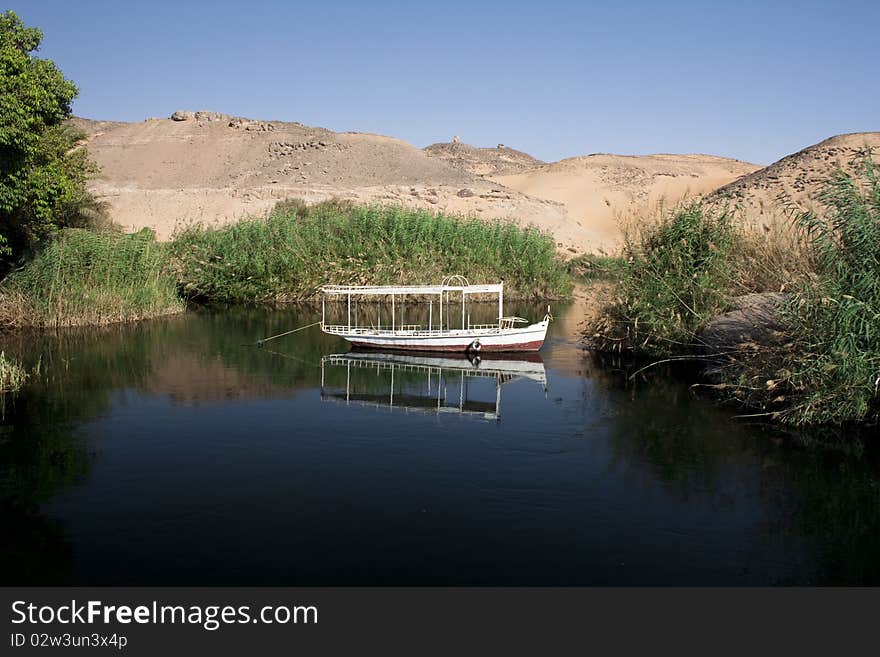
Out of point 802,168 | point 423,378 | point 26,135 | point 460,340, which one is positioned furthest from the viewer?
point 802,168

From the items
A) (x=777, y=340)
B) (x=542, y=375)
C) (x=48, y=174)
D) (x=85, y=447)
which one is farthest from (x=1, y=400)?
(x=777, y=340)

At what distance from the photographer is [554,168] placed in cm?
9388

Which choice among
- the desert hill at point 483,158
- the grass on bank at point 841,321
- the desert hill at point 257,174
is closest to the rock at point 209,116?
the desert hill at point 257,174

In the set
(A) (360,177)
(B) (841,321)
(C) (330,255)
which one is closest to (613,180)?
(A) (360,177)

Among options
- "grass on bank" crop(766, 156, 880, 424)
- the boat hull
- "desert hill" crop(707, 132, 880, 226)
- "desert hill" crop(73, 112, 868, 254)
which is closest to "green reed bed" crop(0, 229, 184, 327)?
the boat hull

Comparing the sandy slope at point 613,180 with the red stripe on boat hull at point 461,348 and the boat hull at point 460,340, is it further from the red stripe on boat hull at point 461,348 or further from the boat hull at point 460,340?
the boat hull at point 460,340

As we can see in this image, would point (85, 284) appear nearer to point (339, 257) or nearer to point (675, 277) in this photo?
point (339, 257)

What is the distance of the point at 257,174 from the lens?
69562 millimetres

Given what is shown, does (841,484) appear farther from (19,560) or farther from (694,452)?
(19,560)

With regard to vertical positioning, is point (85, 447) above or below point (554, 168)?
below

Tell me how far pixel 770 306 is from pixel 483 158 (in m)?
95.9

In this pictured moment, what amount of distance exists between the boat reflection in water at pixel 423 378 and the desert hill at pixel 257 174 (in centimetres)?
2812
